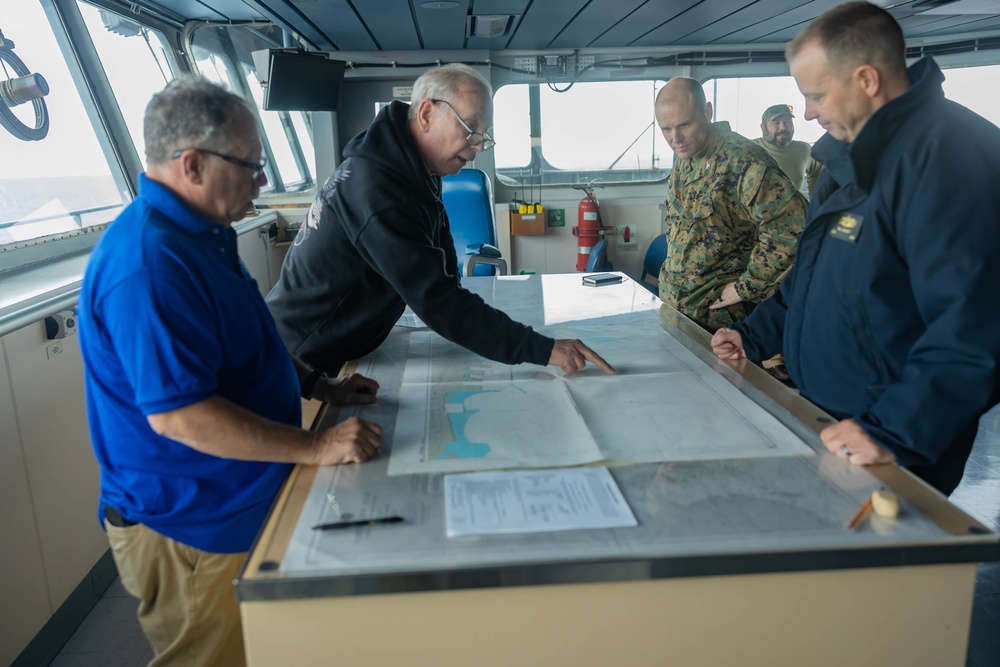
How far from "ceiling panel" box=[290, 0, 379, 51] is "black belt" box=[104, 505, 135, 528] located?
11.5ft

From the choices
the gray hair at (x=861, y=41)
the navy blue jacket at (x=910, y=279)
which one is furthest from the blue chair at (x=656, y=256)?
the gray hair at (x=861, y=41)

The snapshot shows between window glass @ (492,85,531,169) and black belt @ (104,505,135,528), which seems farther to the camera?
window glass @ (492,85,531,169)

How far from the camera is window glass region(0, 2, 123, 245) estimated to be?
2.90m

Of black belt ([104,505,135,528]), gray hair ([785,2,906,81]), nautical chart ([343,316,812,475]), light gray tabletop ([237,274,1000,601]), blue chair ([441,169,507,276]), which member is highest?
gray hair ([785,2,906,81])

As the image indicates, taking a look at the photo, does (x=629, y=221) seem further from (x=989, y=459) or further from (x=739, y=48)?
(x=989, y=459)

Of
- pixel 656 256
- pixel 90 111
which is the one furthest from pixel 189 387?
pixel 656 256

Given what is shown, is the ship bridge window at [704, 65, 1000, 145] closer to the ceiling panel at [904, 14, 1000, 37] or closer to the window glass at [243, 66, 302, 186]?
the ceiling panel at [904, 14, 1000, 37]

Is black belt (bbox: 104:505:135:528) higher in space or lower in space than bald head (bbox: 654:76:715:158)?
lower

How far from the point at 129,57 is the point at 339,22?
4.19ft

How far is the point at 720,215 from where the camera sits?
2645 mm

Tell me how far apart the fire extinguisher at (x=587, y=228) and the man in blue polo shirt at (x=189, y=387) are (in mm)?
5025

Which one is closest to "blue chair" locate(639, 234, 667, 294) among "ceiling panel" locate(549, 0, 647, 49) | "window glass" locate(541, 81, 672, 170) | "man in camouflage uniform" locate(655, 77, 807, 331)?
"window glass" locate(541, 81, 672, 170)

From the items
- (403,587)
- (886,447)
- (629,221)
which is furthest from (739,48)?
(403,587)

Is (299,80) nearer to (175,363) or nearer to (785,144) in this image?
(785,144)
